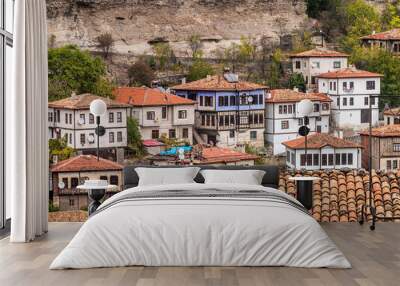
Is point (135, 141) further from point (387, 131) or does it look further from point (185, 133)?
point (387, 131)

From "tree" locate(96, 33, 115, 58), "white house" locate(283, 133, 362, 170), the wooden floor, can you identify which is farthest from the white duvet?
"tree" locate(96, 33, 115, 58)

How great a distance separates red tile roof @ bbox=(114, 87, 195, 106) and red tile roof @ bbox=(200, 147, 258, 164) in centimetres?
63

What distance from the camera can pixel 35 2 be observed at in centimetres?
726

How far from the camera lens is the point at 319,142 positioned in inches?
368

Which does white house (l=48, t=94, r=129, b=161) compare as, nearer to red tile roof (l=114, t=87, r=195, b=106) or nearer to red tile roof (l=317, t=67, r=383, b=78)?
red tile roof (l=114, t=87, r=195, b=106)

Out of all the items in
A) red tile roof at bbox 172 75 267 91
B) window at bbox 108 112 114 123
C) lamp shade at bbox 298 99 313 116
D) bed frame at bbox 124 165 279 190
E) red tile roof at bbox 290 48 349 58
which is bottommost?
bed frame at bbox 124 165 279 190

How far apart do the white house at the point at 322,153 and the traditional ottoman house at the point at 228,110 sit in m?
0.44

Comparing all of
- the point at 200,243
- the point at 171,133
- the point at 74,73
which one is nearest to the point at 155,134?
the point at 171,133

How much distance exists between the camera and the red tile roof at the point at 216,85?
31.2 ft

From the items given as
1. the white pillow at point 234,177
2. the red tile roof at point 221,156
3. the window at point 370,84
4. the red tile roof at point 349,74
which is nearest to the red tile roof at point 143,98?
the red tile roof at point 221,156

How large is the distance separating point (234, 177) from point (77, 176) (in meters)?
2.11

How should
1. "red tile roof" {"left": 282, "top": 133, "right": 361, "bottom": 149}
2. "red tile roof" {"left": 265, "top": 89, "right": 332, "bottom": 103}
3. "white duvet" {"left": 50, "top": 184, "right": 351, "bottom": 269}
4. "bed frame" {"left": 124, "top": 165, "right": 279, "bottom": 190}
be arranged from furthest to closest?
"red tile roof" {"left": 265, "top": 89, "right": 332, "bottom": 103} → "red tile roof" {"left": 282, "top": 133, "right": 361, "bottom": 149} → "bed frame" {"left": 124, "top": 165, "right": 279, "bottom": 190} → "white duvet" {"left": 50, "top": 184, "right": 351, "bottom": 269}

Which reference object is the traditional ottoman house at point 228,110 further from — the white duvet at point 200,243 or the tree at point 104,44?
the white duvet at point 200,243

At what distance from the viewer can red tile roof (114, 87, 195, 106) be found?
9.41m
